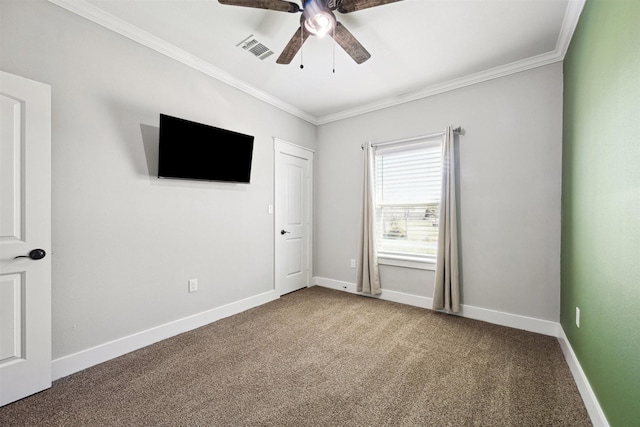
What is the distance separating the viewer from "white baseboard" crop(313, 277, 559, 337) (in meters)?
2.64

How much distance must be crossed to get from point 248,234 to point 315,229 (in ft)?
4.47

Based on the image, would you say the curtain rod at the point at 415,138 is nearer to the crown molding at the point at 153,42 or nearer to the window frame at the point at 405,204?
the window frame at the point at 405,204

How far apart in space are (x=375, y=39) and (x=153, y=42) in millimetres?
2035

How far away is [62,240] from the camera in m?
1.98

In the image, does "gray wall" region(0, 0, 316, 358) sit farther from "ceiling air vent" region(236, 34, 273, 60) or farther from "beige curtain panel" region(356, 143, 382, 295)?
"beige curtain panel" region(356, 143, 382, 295)

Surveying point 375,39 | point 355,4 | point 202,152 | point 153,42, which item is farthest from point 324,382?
point 153,42

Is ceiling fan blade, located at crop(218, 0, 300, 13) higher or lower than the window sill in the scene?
higher

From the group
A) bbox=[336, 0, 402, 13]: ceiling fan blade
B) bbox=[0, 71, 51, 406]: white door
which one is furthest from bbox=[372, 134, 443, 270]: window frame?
bbox=[0, 71, 51, 406]: white door

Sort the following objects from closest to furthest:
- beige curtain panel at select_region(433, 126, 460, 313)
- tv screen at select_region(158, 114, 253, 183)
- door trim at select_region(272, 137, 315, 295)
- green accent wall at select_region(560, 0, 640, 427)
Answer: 1. green accent wall at select_region(560, 0, 640, 427)
2. tv screen at select_region(158, 114, 253, 183)
3. beige curtain panel at select_region(433, 126, 460, 313)
4. door trim at select_region(272, 137, 315, 295)

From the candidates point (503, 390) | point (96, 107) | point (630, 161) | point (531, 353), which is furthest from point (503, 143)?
point (96, 107)

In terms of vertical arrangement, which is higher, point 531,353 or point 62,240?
point 62,240

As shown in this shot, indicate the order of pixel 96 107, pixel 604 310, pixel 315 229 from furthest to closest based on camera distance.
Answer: pixel 315 229 < pixel 96 107 < pixel 604 310

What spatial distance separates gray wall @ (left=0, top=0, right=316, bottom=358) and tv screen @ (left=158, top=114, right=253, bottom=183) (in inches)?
5.6

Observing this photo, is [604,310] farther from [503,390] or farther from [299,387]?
[299,387]
